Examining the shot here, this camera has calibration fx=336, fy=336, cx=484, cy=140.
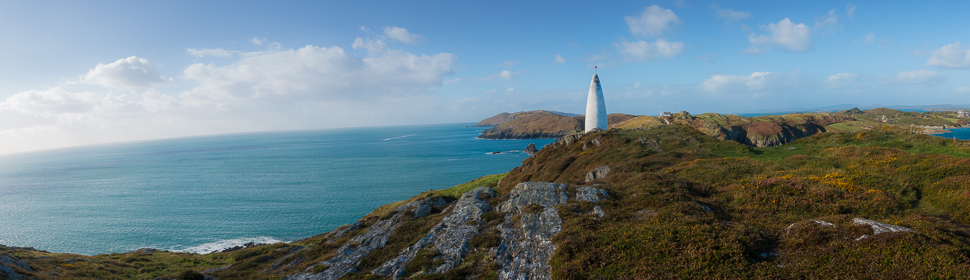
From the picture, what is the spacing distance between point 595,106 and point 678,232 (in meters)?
52.6

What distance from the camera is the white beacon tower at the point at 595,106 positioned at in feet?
210

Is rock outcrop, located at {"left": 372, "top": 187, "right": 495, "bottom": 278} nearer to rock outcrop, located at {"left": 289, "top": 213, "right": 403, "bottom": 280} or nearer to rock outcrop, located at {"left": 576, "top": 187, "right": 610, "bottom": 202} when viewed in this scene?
rock outcrop, located at {"left": 289, "top": 213, "right": 403, "bottom": 280}

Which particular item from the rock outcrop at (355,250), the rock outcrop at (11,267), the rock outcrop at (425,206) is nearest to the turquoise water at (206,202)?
the rock outcrop at (11,267)

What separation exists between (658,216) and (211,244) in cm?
5617

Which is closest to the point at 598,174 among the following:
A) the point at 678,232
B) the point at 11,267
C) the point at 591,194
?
the point at 591,194

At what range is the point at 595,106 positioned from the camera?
2534 inches

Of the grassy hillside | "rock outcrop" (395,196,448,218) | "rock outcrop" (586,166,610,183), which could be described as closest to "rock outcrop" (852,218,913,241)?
the grassy hillside

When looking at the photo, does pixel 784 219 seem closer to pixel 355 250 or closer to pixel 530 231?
pixel 530 231

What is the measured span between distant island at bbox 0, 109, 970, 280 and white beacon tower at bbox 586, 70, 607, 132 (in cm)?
3082

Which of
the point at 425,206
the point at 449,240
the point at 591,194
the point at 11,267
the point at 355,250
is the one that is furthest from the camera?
the point at 425,206

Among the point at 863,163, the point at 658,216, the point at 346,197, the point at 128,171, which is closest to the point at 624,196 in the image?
the point at 658,216

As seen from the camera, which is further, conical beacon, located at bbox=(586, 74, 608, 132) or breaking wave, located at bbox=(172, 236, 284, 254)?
conical beacon, located at bbox=(586, 74, 608, 132)

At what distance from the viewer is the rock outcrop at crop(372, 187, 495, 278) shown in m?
17.3

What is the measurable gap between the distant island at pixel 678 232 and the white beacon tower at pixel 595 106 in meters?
30.8
